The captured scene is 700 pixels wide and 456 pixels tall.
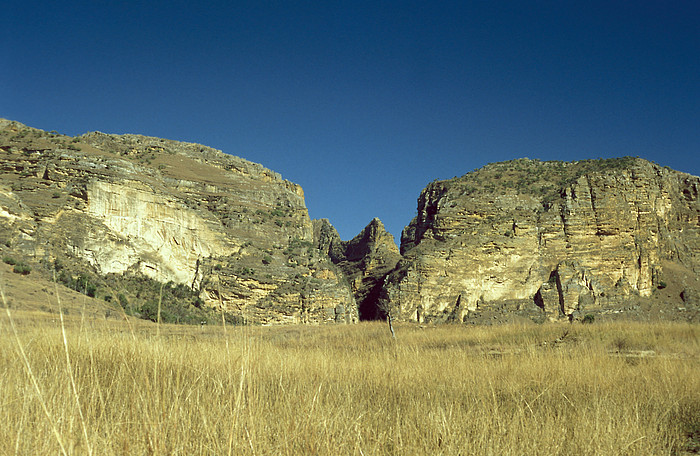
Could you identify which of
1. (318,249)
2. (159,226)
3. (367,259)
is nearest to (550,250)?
(367,259)

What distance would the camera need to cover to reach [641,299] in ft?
154

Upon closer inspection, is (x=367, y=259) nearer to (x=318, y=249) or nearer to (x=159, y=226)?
(x=318, y=249)

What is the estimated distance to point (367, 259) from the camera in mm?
62250

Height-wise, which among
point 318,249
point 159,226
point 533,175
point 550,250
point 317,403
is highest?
point 533,175

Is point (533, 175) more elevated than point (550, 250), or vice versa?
point (533, 175)

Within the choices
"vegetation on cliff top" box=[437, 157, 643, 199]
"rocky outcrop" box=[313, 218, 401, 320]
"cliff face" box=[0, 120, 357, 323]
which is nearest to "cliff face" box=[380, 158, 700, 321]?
"vegetation on cliff top" box=[437, 157, 643, 199]

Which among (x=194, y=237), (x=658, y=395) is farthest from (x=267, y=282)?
(x=658, y=395)

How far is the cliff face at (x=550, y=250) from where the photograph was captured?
1818 inches

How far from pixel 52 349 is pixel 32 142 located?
4282 centimetres

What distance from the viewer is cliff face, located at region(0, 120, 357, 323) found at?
31.8m

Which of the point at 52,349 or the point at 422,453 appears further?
the point at 52,349

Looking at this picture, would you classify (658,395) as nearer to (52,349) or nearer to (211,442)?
(211,442)

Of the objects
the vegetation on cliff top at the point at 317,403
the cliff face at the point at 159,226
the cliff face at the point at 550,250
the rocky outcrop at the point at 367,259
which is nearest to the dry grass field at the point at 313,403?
the vegetation on cliff top at the point at 317,403

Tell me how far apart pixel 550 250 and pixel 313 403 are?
5103cm
